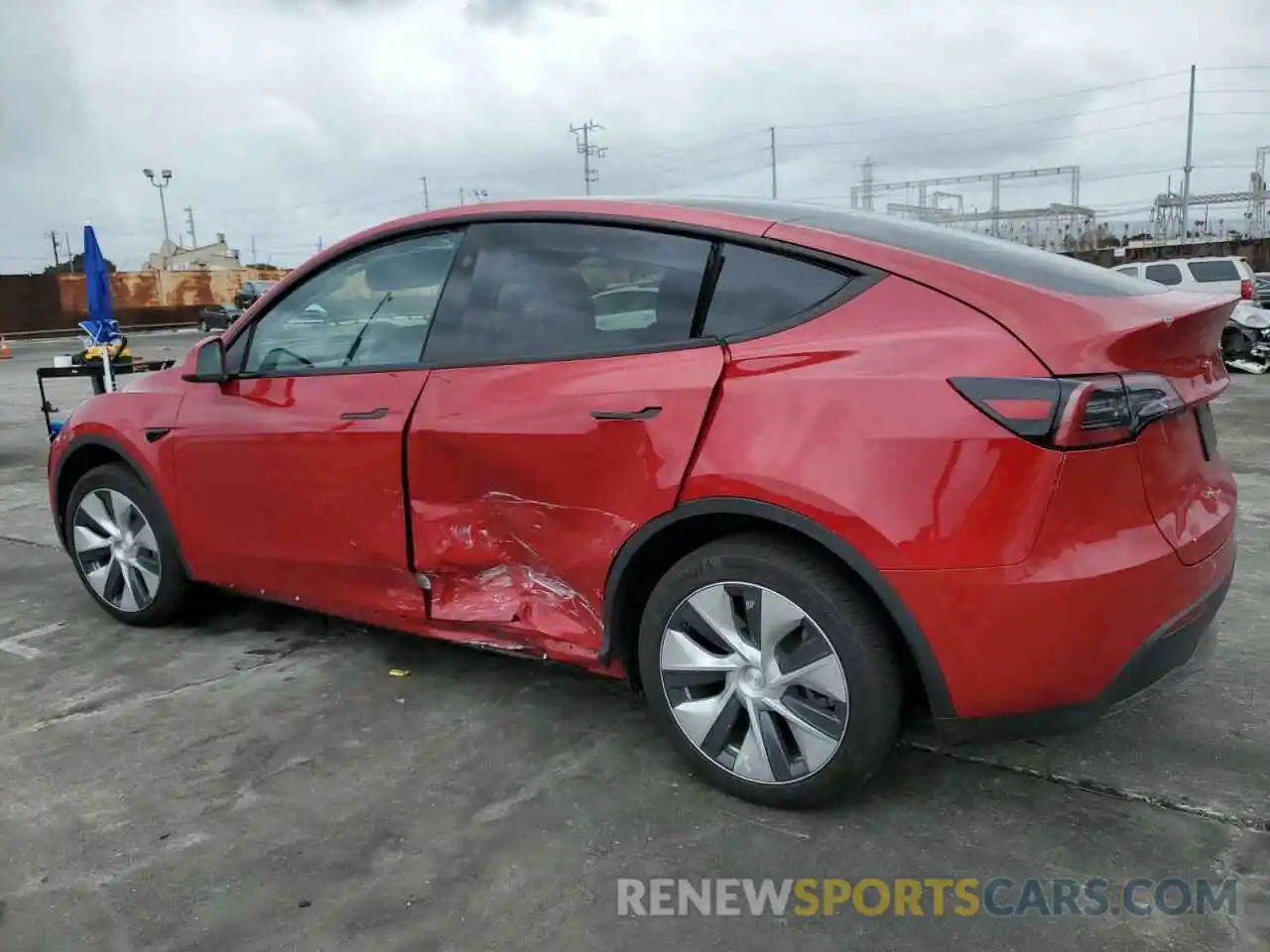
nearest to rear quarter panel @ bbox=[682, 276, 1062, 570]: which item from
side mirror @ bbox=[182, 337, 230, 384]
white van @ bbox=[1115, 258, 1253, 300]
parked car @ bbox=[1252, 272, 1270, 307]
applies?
side mirror @ bbox=[182, 337, 230, 384]

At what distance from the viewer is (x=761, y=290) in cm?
262

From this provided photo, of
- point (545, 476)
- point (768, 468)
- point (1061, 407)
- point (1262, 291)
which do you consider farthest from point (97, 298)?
point (1262, 291)

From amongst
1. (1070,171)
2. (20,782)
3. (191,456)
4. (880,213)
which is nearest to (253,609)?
(191,456)

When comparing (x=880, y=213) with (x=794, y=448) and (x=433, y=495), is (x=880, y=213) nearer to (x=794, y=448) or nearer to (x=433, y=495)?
(x=794, y=448)

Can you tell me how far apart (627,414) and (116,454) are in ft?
8.56

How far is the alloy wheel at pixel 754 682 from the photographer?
2.47 metres

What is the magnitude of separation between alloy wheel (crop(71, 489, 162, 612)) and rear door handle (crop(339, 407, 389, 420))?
4.31 ft

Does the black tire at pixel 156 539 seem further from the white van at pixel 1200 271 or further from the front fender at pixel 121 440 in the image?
the white van at pixel 1200 271

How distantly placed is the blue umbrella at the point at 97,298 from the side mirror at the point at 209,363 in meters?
5.11

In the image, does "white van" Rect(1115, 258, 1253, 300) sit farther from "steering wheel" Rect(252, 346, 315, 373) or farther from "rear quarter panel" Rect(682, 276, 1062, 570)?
"rear quarter panel" Rect(682, 276, 1062, 570)

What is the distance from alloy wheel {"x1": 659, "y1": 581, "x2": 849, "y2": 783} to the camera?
2473 millimetres

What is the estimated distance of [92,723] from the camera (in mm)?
3336

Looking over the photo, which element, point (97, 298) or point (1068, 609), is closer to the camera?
point (1068, 609)

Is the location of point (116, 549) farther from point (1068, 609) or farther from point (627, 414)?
point (1068, 609)
